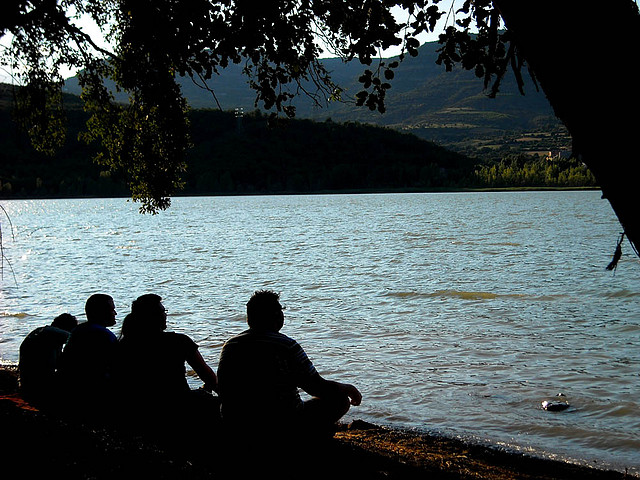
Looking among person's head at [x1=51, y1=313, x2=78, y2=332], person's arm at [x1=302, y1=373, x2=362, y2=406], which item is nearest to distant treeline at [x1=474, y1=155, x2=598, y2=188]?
person's head at [x1=51, y1=313, x2=78, y2=332]

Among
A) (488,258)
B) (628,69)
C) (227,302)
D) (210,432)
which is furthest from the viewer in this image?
(488,258)

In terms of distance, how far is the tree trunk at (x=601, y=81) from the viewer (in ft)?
7.55

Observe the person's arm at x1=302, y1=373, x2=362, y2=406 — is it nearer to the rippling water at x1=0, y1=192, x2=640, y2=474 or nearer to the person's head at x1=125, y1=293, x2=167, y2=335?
the person's head at x1=125, y1=293, x2=167, y2=335

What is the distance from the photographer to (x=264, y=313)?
445 cm

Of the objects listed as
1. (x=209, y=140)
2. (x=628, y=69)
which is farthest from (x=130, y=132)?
(x=209, y=140)

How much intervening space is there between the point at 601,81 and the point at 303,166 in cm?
15741

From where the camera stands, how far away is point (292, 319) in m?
15.7

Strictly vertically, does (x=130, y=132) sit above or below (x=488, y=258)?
above

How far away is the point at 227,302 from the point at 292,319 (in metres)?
3.60

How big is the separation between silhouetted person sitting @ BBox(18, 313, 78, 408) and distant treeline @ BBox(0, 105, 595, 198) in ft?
452

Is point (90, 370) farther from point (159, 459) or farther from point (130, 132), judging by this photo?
point (130, 132)

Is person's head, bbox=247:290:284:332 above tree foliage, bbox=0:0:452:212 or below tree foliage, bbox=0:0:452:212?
below

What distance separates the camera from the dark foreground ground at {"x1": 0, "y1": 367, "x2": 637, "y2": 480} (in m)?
3.80

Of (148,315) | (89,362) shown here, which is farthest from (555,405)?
(89,362)
